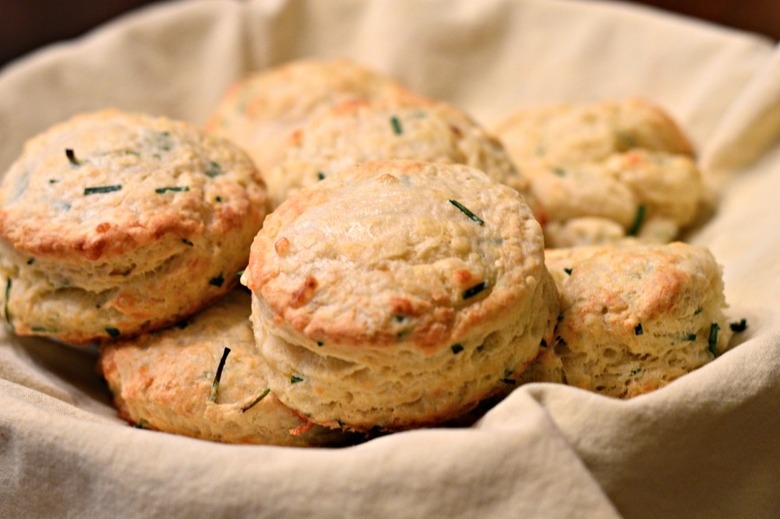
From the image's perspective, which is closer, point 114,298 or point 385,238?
point 385,238

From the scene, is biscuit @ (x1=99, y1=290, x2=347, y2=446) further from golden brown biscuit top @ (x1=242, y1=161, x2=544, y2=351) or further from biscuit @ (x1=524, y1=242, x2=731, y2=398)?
biscuit @ (x1=524, y1=242, x2=731, y2=398)

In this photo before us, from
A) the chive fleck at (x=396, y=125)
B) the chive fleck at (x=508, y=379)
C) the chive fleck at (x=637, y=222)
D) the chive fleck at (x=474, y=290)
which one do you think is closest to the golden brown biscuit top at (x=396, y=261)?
the chive fleck at (x=474, y=290)

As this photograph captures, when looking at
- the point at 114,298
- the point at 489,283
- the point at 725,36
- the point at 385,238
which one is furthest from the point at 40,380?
the point at 725,36

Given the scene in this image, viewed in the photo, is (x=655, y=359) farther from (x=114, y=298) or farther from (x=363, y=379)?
(x=114, y=298)

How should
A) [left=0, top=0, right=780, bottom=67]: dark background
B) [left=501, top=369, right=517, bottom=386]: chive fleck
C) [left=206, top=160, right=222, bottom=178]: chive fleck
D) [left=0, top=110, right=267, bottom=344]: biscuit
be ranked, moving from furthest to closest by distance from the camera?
Result: [left=0, top=0, right=780, bottom=67]: dark background → [left=206, top=160, right=222, bottom=178]: chive fleck → [left=0, top=110, right=267, bottom=344]: biscuit → [left=501, top=369, right=517, bottom=386]: chive fleck

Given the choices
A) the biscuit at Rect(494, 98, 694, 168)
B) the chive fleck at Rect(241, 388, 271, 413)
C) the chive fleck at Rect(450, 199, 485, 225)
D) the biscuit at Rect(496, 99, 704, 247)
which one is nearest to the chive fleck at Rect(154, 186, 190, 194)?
the chive fleck at Rect(241, 388, 271, 413)

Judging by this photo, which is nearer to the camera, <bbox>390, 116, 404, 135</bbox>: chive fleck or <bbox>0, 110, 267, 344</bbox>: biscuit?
<bbox>0, 110, 267, 344</bbox>: biscuit

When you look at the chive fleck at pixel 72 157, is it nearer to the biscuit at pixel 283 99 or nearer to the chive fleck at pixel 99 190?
the chive fleck at pixel 99 190
